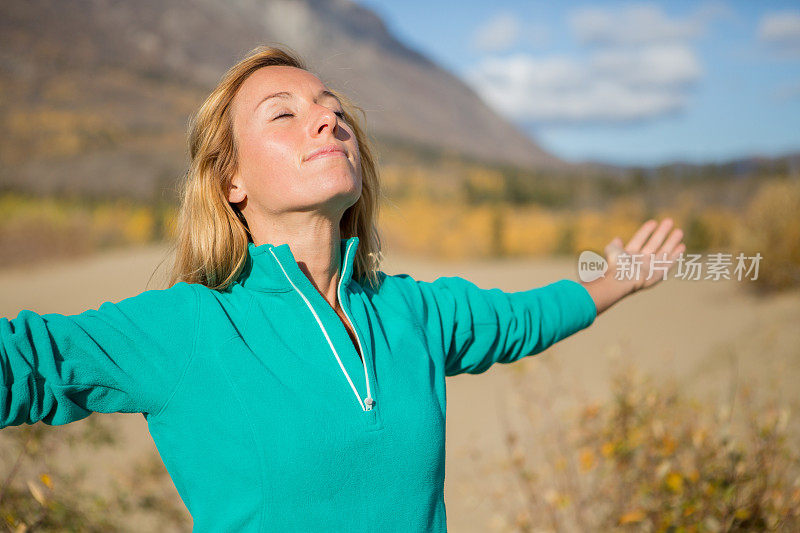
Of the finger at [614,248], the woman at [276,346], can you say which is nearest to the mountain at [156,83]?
the woman at [276,346]

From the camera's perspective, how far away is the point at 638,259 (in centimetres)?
200

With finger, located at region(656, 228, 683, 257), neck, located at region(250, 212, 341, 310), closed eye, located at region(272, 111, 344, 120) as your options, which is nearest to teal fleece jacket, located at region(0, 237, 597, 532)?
neck, located at region(250, 212, 341, 310)

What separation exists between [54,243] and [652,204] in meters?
15.1

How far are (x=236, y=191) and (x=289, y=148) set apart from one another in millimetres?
229

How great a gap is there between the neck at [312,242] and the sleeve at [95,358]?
1.07ft

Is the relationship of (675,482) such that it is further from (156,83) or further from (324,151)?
(156,83)

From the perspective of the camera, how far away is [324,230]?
1.51m

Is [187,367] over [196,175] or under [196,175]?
under

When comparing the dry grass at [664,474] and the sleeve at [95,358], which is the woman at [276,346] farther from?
the dry grass at [664,474]

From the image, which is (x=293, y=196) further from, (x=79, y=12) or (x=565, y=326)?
(x=79, y=12)

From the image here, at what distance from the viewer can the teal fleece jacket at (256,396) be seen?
107cm

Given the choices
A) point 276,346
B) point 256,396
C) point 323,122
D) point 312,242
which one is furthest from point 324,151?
point 256,396

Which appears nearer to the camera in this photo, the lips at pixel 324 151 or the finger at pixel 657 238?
the lips at pixel 324 151

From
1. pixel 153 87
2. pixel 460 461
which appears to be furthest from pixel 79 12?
pixel 460 461
